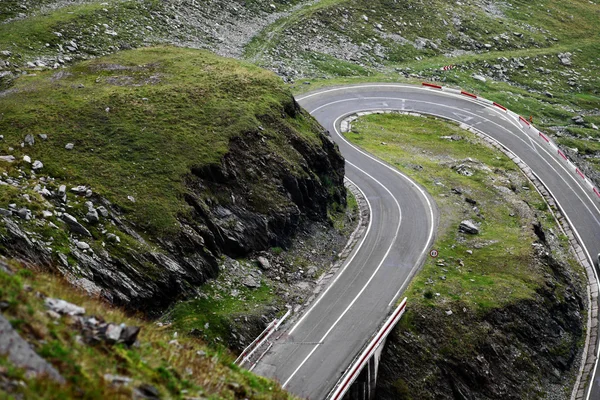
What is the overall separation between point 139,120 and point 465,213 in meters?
30.7

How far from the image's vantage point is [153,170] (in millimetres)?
38125

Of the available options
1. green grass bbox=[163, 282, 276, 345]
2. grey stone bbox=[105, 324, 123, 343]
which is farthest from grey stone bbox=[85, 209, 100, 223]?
grey stone bbox=[105, 324, 123, 343]

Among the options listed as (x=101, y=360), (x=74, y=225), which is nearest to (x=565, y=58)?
(x=74, y=225)

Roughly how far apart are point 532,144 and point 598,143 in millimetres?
11470

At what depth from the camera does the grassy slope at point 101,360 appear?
15883 mm

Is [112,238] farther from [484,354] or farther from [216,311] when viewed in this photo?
[484,354]

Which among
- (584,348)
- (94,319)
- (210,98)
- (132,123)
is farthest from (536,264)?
(94,319)

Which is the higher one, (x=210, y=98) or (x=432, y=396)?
(x=210, y=98)

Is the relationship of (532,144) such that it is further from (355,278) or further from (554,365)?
(355,278)

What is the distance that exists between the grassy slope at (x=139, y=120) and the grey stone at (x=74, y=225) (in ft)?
11.9

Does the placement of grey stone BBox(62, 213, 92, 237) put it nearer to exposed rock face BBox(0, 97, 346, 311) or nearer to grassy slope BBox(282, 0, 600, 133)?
exposed rock face BBox(0, 97, 346, 311)

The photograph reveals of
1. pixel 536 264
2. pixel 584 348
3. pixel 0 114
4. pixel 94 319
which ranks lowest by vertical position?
pixel 584 348

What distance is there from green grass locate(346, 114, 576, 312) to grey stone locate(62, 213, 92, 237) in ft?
74.0

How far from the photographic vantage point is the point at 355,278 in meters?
43.4
